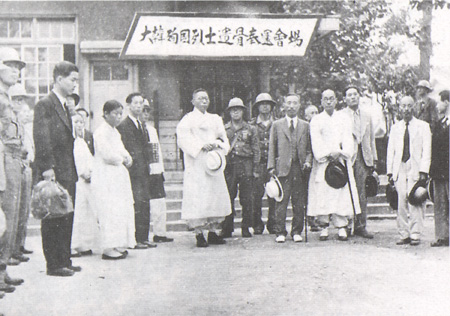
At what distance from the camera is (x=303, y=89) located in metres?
12.5

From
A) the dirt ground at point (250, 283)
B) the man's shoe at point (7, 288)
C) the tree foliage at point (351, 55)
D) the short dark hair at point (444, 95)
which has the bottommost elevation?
the dirt ground at point (250, 283)

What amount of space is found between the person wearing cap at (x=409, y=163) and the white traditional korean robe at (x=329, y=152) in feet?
1.94

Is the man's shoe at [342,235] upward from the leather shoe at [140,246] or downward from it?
upward

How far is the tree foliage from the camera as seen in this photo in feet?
39.2

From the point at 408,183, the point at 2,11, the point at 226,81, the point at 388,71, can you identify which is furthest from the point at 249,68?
the point at 408,183

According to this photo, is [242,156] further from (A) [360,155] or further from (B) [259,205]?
(A) [360,155]

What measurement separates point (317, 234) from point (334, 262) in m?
2.42

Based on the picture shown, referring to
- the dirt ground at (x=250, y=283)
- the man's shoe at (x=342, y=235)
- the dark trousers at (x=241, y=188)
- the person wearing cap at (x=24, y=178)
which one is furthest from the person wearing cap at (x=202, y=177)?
the person wearing cap at (x=24, y=178)

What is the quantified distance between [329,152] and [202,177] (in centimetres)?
165

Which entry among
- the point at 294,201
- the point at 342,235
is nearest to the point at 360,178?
the point at 342,235

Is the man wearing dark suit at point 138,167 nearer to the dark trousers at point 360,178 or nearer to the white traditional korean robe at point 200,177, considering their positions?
the white traditional korean robe at point 200,177

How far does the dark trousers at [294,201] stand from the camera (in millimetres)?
7707

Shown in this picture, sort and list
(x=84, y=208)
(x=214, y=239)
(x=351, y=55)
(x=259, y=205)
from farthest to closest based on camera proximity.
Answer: (x=351, y=55) → (x=259, y=205) → (x=214, y=239) → (x=84, y=208)

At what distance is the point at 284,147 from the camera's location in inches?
308
